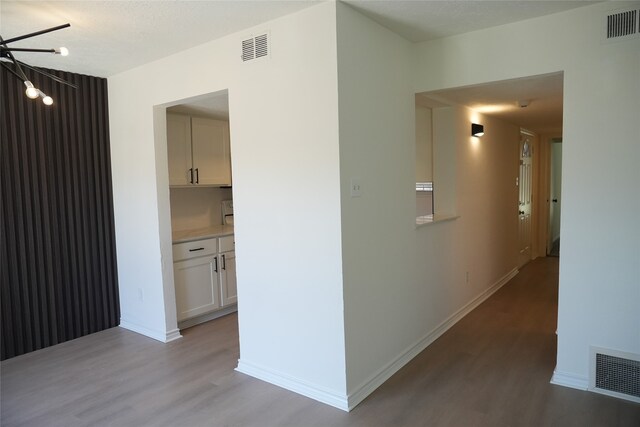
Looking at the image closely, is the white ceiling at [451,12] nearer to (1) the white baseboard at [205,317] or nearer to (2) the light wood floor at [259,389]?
(2) the light wood floor at [259,389]

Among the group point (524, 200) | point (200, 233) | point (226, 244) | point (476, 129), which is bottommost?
point (226, 244)

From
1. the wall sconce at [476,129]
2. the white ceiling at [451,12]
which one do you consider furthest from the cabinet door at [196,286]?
the wall sconce at [476,129]

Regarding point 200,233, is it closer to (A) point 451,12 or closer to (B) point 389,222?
(B) point 389,222

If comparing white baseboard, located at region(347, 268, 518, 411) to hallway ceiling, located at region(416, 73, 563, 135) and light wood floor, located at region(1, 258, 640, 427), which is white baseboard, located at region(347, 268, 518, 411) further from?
hallway ceiling, located at region(416, 73, 563, 135)

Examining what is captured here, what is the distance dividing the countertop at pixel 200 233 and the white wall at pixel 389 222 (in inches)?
80.7

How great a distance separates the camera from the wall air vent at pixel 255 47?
2.84m

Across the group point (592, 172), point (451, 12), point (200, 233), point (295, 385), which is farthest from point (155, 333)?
point (592, 172)

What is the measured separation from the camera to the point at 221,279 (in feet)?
14.6

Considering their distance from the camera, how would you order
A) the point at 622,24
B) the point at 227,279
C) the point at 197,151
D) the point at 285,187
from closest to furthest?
the point at 622,24 < the point at 285,187 < the point at 227,279 < the point at 197,151

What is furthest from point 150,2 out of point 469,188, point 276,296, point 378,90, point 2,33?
point 469,188

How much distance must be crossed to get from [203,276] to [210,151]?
4.85ft

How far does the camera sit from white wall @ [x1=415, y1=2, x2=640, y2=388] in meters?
2.59

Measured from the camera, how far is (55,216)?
3830 mm

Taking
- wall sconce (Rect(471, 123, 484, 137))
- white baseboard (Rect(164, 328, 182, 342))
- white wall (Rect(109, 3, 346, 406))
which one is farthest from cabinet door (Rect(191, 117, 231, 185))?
wall sconce (Rect(471, 123, 484, 137))
